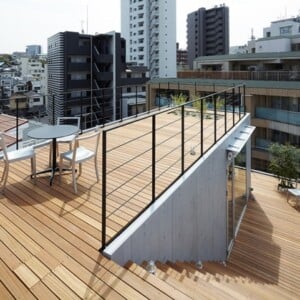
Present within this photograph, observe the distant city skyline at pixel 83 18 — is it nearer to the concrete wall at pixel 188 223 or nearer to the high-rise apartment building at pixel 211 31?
the high-rise apartment building at pixel 211 31

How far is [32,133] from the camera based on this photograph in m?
4.40

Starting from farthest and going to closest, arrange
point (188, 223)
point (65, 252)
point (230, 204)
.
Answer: point (230, 204) → point (188, 223) → point (65, 252)

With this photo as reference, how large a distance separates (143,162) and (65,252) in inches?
98.7

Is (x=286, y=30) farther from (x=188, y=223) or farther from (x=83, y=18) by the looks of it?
(x=188, y=223)

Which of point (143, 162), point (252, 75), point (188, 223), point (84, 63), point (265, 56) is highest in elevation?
point (84, 63)

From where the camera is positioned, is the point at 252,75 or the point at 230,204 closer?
the point at 230,204

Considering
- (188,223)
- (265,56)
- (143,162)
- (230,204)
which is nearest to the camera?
(188,223)

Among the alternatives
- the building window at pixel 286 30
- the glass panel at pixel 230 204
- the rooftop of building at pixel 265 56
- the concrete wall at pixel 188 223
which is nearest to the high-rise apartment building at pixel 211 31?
the building window at pixel 286 30

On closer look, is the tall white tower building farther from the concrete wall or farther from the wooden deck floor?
the wooden deck floor

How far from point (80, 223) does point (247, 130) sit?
563cm

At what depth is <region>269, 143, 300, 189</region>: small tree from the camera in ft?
32.9

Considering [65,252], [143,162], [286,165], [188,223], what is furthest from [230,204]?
[286,165]

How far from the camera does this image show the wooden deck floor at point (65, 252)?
2299mm

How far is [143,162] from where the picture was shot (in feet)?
16.6
